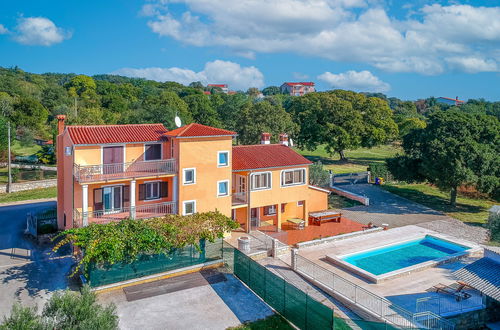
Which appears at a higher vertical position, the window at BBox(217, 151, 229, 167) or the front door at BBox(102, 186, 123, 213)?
the window at BBox(217, 151, 229, 167)

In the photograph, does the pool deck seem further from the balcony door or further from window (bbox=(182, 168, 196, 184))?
the balcony door

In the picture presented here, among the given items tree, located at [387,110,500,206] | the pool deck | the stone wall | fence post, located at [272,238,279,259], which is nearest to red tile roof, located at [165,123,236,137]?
fence post, located at [272,238,279,259]

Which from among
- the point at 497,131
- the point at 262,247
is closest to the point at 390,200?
the point at 497,131

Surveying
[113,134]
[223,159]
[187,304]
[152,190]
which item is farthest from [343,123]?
[187,304]

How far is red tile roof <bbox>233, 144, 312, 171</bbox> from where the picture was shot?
2904cm

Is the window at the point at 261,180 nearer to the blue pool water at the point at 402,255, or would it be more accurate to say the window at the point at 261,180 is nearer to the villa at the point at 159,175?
the villa at the point at 159,175

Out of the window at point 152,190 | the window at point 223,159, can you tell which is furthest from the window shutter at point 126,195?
the window at point 223,159

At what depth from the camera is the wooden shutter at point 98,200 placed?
24297 millimetres

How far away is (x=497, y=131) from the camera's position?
119ft

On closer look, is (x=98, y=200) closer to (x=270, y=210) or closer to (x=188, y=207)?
(x=188, y=207)

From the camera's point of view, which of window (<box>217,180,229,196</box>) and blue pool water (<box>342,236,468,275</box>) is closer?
blue pool water (<box>342,236,468,275</box>)

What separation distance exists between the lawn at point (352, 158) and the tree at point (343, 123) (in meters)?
2.16

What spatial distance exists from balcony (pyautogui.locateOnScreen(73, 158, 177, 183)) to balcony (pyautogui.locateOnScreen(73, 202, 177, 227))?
2.03 m

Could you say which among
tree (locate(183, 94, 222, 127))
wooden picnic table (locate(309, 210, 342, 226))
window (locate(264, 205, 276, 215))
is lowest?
wooden picnic table (locate(309, 210, 342, 226))
